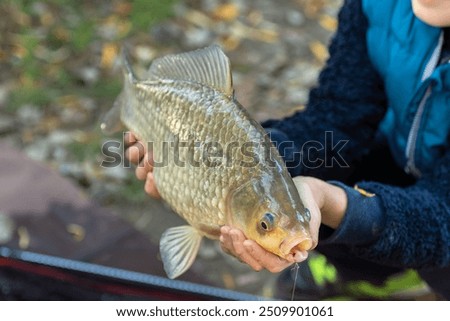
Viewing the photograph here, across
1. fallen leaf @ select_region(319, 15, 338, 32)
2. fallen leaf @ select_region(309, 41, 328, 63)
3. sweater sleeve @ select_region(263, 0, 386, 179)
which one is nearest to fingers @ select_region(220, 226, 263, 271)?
sweater sleeve @ select_region(263, 0, 386, 179)

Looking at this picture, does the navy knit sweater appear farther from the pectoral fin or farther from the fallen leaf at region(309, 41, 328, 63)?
the fallen leaf at region(309, 41, 328, 63)

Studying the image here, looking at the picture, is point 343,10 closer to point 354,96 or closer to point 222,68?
point 354,96

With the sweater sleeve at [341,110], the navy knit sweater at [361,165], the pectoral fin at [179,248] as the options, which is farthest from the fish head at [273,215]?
the sweater sleeve at [341,110]

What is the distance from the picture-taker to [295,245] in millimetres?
700

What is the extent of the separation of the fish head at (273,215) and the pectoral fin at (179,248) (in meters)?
0.11

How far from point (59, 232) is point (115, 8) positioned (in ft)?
3.78

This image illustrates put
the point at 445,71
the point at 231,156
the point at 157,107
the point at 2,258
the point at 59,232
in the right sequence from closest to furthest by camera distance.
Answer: the point at 231,156 → the point at 157,107 → the point at 445,71 → the point at 2,258 → the point at 59,232

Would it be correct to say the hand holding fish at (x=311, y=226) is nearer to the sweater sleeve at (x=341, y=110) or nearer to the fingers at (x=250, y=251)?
the fingers at (x=250, y=251)

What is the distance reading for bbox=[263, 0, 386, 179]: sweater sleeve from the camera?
1.15 m

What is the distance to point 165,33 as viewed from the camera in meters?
2.26

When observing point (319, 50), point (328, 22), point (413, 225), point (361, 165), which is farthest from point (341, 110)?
point (328, 22)
